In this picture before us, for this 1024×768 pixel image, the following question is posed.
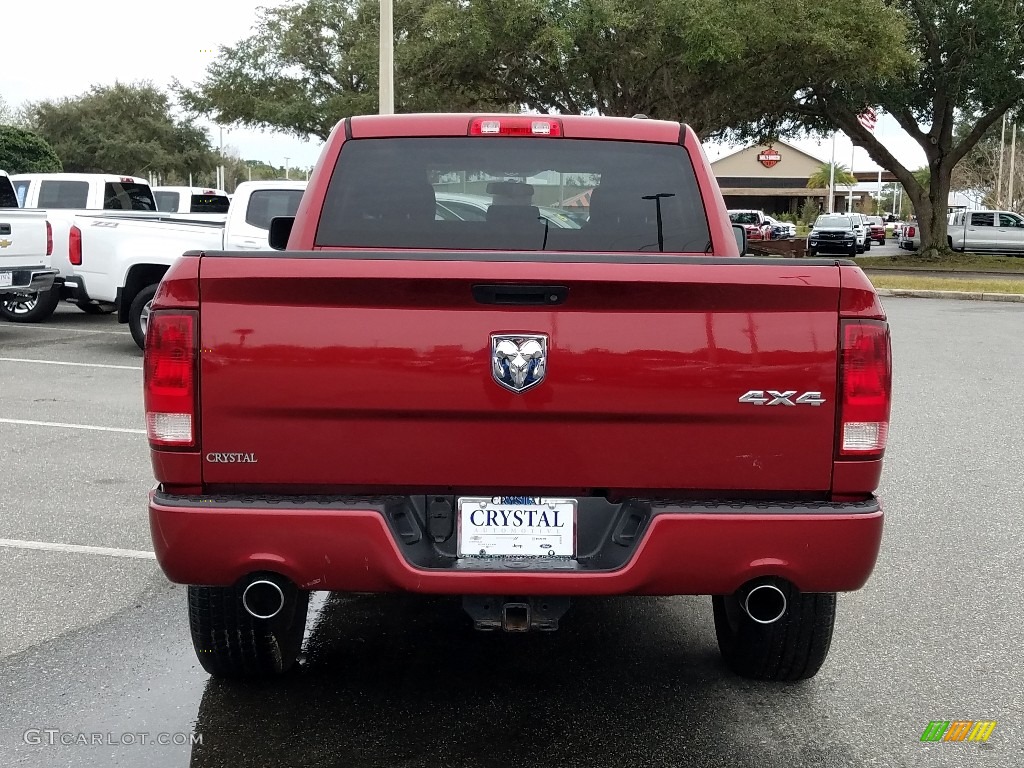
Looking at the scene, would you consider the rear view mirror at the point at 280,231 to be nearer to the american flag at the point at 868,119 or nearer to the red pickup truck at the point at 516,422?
the red pickup truck at the point at 516,422

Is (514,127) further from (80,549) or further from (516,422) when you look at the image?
(80,549)

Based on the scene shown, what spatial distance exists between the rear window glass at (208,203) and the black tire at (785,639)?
18874 millimetres

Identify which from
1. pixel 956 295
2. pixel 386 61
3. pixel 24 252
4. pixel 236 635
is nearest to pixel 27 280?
pixel 24 252

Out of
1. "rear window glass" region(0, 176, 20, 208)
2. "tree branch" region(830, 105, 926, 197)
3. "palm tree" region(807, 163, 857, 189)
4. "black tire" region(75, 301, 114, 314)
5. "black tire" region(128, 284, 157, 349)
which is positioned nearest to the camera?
"black tire" region(128, 284, 157, 349)

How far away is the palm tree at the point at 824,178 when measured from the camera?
4429 inches

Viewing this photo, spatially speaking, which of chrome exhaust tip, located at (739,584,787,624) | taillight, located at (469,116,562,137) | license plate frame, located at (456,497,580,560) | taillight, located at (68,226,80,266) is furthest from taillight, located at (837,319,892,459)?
taillight, located at (68,226,80,266)

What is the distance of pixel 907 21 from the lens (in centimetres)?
2897

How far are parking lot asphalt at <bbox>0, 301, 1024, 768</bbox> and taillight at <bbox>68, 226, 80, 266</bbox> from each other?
22.7 ft

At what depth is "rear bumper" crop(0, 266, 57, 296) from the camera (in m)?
13.0

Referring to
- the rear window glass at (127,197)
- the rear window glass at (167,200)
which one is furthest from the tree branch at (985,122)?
the rear window glass at (127,197)

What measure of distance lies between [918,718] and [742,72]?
87.7 feet

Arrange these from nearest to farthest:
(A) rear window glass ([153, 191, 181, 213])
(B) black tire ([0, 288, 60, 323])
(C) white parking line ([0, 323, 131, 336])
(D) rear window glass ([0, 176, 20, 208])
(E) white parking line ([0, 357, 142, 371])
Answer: (E) white parking line ([0, 357, 142, 371])
(D) rear window glass ([0, 176, 20, 208])
(C) white parking line ([0, 323, 131, 336])
(B) black tire ([0, 288, 60, 323])
(A) rear window glass ([153, 191, 181, 213])

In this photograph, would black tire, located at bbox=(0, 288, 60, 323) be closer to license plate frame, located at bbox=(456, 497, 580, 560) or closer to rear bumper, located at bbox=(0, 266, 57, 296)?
rear bumper, located at bbox=(0, 266, 57, 296)

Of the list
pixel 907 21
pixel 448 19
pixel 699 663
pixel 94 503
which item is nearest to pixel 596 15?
pixel 448 19
